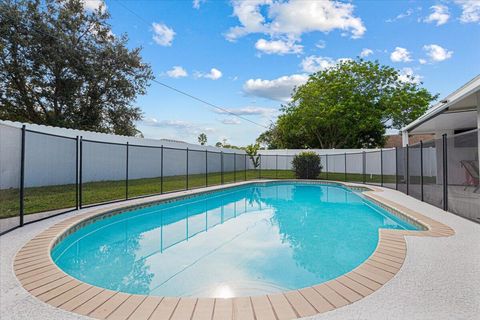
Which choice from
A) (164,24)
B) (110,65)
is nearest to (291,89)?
(164,24)

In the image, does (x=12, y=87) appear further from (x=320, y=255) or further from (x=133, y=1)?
(x=320, y=255)

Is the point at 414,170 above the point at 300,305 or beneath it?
above

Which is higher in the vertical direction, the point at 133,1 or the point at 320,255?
the point at 133,1

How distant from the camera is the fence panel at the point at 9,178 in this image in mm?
3898

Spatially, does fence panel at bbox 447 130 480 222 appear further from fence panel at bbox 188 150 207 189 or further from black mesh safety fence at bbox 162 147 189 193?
fence panel at bbox 188 150 207 189

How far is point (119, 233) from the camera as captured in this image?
5156 mm

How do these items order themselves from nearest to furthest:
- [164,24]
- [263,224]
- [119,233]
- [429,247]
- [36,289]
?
1. [36,289]
2. [429,247]
3. [119,233]
4. [263,224]
5. [164,24]

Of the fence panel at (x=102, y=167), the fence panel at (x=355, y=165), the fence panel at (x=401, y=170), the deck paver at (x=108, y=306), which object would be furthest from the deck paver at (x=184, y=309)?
the fence panel at (x=355, y=165)

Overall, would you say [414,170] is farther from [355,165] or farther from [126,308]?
[355,165]

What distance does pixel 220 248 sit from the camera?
173 inches

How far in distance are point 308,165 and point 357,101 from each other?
771 cm

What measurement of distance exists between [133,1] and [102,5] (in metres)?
3.85

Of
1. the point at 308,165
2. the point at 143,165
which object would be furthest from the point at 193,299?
the point at 308,165

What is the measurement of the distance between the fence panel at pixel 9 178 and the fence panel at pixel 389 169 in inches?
442
